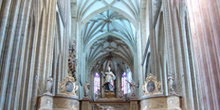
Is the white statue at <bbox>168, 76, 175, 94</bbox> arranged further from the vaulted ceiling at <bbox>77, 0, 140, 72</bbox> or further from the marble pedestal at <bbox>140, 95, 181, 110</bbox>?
the vaulted ceiling at <bbox>77, 0, 140, 72</bbox>

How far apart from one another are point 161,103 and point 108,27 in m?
23.2

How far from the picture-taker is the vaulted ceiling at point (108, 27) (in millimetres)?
29734

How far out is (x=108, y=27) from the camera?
119ft

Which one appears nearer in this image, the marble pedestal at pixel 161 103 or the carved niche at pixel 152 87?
the marble pedestal at pixel 161 103

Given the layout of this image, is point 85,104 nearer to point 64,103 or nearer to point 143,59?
point 64,103

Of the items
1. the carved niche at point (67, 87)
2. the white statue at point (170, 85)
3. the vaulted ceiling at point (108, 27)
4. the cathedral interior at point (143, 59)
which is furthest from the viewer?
the vaulted ceiling at point (108, 27)

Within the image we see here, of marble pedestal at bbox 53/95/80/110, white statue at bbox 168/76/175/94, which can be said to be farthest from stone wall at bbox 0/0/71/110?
white statue at bbox 168/76/175/94

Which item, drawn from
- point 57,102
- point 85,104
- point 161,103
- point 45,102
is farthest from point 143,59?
point 45,102

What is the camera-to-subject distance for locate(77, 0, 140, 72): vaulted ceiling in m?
29.7

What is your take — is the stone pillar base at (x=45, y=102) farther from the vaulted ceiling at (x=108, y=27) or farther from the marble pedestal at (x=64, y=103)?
the vaulted ceiling at (x=108, y=27)

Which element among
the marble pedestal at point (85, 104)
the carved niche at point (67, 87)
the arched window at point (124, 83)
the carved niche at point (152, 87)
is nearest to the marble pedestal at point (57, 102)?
the carved niche at point (67, 87)

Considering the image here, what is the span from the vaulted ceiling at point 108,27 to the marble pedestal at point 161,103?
15257 millimetres

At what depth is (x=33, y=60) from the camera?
1369 cm

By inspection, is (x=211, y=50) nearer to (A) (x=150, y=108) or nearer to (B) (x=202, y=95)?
(B) (x=202, y=95)
